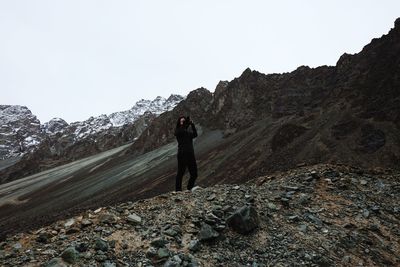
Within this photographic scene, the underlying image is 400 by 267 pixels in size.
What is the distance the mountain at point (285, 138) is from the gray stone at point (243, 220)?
2755 centimetres

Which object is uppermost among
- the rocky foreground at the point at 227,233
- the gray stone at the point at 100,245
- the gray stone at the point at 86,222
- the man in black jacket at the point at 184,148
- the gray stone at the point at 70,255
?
the man in black jacket at the point at 184,148

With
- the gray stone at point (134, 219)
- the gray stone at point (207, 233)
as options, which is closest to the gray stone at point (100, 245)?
the gray stone at point (134, 219)

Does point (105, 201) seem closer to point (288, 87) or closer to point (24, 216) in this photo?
point (24, 216)

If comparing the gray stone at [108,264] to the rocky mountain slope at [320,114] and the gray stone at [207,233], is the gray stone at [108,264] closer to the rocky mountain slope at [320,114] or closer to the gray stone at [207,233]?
the gray stone at [207,233]

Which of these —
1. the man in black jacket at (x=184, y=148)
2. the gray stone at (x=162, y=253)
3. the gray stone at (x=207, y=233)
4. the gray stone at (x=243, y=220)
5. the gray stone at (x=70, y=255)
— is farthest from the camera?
the man in black jacket at (x=184, y=148)

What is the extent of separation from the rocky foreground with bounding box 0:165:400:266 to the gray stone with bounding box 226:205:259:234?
0.02m

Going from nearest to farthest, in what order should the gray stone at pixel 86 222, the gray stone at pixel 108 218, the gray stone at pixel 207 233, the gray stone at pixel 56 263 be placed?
the gray stone at pixel 56 263, the gray stone at pixel 207 233, the gray stone at pixel 86 222, the gray stone at pixel 108 218

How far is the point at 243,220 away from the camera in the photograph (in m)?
10.2

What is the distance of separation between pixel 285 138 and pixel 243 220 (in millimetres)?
57446

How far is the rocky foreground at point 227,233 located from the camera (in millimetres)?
8812

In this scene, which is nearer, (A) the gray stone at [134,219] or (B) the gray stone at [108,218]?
(B) the gray stone at [108,218]

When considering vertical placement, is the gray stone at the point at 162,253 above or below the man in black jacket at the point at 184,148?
below

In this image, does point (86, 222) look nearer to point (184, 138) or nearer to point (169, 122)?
point (184, 138)

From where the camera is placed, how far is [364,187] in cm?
1448
